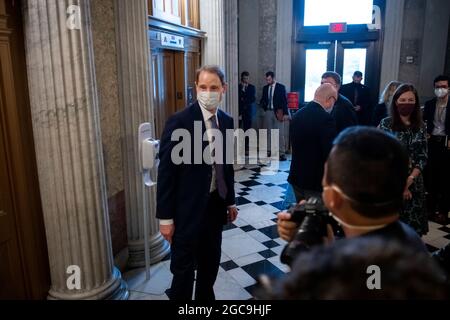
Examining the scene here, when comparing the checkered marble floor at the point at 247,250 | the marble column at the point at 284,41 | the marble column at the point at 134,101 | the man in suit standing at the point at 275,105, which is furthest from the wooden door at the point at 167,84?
the marble column at the point at 284,41

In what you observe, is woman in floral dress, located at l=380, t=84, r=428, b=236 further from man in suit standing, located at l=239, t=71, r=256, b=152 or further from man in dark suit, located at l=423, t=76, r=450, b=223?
man in suit standing, located at l=239, t=71, r=256, b=152

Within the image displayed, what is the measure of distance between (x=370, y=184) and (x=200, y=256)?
5.84 feet

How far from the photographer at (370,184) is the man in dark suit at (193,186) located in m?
1.41

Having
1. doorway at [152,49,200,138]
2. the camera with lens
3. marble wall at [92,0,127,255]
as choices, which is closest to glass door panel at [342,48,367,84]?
doorway at [152,49,200,138]

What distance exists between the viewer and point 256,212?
16.5 feet

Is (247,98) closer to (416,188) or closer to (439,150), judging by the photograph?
(439,150)

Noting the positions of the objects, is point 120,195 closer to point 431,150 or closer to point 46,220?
point 46,220

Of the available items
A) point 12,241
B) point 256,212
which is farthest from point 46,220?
point 256,212

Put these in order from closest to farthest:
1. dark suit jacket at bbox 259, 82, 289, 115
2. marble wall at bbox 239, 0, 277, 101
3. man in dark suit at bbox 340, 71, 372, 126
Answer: man in dark suit at bbox 340, 71, 372, 126 < dark suit jacket at bbox 259, 82, 289, 115 < marble wall at bbox 239, 0, 277, 101

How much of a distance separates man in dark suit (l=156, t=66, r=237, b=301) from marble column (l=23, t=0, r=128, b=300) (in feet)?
1.83

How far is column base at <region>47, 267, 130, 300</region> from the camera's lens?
264 centimetres

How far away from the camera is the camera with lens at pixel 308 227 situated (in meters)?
1.09

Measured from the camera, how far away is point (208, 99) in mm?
2422

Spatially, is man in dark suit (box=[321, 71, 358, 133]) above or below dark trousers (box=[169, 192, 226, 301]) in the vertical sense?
above
